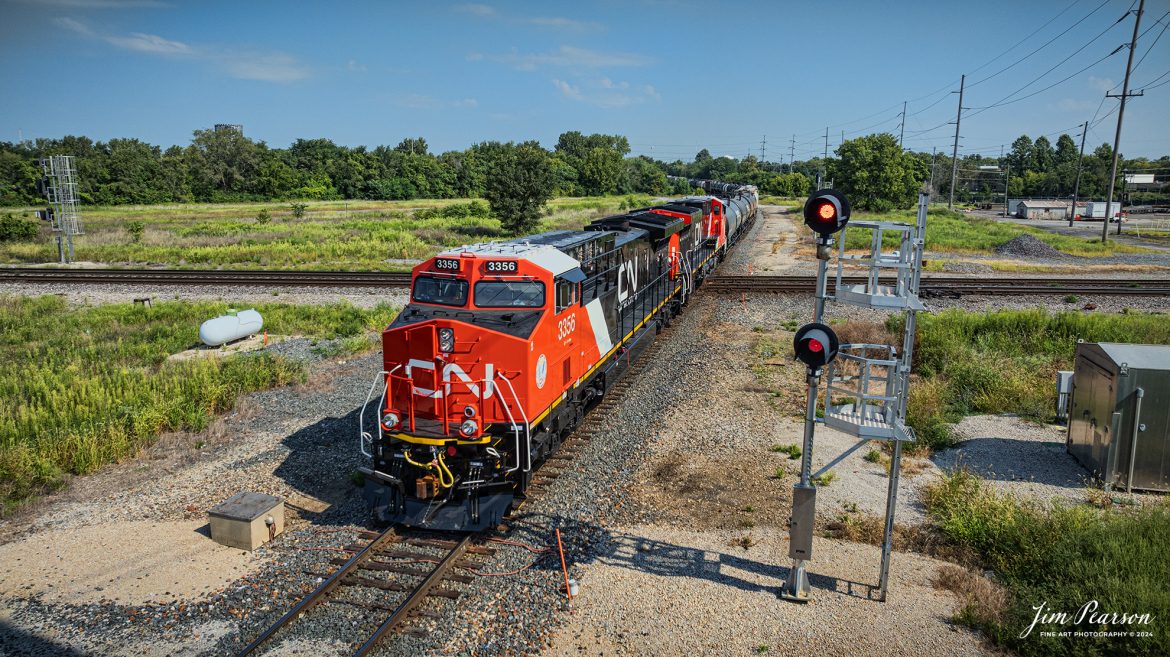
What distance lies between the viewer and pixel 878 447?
504 inches

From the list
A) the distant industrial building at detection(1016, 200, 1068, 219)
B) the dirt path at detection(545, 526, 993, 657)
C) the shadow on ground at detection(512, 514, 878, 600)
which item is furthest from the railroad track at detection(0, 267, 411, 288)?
the distant industrial building at detection(1016, 200, 1068, 219)

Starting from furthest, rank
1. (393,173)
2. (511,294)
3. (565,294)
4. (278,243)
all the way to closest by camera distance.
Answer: (393,173) < (278,243) < (565,294) < (511,294)

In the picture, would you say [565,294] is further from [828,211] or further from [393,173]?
[393,173]

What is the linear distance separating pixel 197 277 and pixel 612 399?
2575cm

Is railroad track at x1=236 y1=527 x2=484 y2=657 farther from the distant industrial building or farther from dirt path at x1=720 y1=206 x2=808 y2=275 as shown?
the distant industrial building

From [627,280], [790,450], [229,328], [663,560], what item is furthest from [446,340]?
[229,328]

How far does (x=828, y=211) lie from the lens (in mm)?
7902

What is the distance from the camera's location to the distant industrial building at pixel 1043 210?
270 feet

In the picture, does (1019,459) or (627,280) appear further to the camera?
(627,280)

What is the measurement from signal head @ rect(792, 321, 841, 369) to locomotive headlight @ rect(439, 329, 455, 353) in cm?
466

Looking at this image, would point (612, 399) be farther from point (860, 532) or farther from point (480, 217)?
point (480, 217)

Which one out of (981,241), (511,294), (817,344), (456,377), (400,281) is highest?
(511,294)

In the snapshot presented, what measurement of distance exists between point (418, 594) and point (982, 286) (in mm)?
28046

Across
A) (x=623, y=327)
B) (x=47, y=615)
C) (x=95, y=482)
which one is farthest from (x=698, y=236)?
(x=47, y=615)
